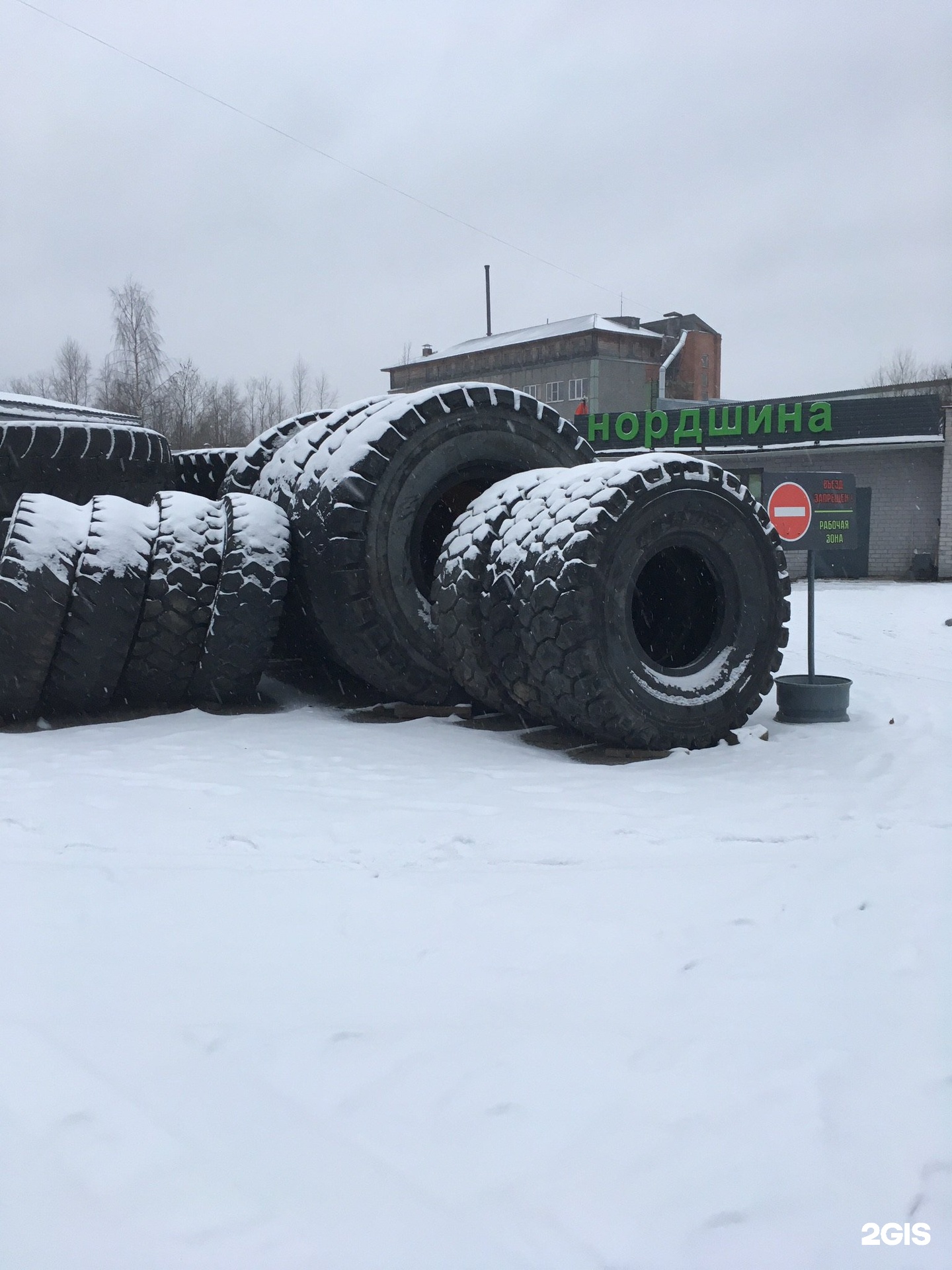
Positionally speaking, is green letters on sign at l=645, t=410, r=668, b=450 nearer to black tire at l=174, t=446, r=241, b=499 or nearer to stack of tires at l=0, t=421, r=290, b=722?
black tire at l=174, t=446, r=241, b=499

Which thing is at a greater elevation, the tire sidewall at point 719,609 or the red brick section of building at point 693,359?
the red brick section of building at point 693,359

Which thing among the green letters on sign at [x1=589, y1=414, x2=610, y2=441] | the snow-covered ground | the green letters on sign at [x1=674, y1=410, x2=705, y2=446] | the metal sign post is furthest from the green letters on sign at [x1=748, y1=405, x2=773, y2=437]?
the snow-covered ground

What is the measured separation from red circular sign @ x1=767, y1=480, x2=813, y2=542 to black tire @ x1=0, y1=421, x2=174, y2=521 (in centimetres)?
431

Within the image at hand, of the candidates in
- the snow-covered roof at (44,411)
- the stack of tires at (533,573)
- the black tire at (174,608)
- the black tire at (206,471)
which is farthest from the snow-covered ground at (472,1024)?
the snow-covered roof at (44,411)

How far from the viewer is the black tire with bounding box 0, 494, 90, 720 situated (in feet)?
15.8

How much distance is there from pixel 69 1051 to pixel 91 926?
63 cm

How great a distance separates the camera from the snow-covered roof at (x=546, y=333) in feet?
140

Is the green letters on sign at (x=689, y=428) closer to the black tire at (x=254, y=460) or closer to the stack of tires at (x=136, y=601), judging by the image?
the black tire at (x=254, y=460)

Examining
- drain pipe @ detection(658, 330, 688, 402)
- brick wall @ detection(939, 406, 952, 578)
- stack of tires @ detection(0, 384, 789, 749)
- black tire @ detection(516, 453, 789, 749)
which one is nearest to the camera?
black tire @ detection(516, 453, 789, 749)

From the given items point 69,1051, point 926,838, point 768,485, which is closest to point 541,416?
point 768,485

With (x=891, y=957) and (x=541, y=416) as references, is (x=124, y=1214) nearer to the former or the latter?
(x=891, y=957)

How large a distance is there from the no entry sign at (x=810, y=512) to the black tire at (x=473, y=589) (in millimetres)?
1708

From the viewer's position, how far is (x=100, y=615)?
16.2 feet

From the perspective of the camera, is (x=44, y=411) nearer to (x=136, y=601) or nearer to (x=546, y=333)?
(x=136, y=601)
